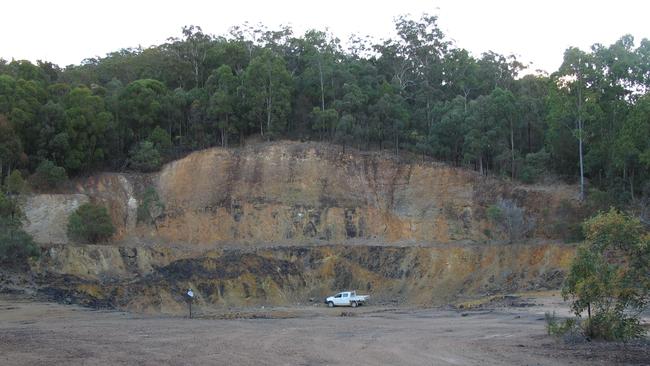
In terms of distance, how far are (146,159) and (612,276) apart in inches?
1976

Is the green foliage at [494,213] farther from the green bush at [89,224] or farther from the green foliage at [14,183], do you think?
the green foliage at [14,183]

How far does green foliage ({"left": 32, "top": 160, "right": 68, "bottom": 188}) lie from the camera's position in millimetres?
58188

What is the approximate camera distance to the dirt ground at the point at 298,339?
2105 centimetres

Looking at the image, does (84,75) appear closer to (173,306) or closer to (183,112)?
(183,112)

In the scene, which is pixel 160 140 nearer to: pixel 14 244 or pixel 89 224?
pixel 89 224

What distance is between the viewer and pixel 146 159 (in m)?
63.5

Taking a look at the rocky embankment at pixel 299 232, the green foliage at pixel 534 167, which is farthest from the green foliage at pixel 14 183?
the green foliage at pixel 534 167

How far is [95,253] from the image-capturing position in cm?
5122

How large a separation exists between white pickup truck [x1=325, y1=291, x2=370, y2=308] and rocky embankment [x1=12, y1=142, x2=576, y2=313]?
321 cm

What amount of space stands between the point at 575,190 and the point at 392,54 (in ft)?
103

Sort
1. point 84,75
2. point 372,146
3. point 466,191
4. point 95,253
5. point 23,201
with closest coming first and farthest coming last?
point 95,253 → point 23,201 → point 466,191 → point 372,146 → point 84,75

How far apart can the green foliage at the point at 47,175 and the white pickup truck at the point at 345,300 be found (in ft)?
88.9

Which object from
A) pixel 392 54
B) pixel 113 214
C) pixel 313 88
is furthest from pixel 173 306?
pixel 392 54

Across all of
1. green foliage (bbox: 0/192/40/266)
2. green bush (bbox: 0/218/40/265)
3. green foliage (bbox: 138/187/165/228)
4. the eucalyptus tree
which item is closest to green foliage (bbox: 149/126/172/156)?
green foliage (bbox: 138/187/165/228)
